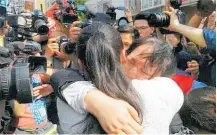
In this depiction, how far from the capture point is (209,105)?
110cm

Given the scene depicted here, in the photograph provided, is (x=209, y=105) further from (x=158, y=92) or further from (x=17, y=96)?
(x=17, y=96)

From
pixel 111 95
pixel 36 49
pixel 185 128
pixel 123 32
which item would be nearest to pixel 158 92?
pixel 111 95

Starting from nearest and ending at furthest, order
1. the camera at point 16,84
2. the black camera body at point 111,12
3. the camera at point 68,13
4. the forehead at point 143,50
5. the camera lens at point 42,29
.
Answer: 1. the camera at point 16,84
2. the forehead at point 143,50
3. the camera lens at point 42,29
4. the camera at point 68,13
5. the black camera body at point 111,12

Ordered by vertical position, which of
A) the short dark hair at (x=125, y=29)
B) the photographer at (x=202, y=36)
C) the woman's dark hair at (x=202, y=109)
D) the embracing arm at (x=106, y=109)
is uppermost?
the short dark hair at (x=125, y=29)

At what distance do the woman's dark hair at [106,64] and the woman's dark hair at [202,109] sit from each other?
0.29m

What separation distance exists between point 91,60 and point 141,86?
0.17 m

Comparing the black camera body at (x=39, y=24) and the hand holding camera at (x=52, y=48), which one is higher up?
the black camera body at (x=39, y=24)

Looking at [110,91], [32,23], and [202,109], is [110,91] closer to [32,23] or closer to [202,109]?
[202,109]

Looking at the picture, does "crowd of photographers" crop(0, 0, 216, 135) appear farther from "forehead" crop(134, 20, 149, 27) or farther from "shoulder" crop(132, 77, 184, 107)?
"forehead" crop(134, 20, 149, 27)

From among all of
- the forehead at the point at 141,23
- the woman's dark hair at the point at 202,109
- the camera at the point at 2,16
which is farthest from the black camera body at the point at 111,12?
the woman's dark hair at the point at 202,109

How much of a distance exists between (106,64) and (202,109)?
0.38 meters

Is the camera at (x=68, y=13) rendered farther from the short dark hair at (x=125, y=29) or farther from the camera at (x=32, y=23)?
the short dark hair at (x=125, y=29)

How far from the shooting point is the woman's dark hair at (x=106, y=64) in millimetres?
885

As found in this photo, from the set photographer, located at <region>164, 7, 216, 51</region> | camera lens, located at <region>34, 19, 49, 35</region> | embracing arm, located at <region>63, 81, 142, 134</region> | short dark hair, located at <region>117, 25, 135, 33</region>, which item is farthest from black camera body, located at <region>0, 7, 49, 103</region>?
photographer, located at <region>164, 7, 216, 51</region>
